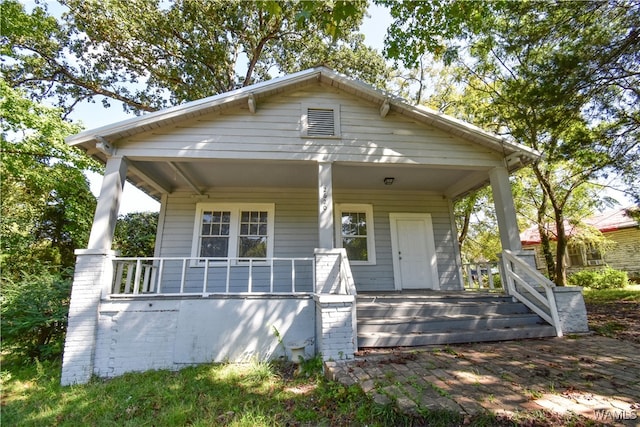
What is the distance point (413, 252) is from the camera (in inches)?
295

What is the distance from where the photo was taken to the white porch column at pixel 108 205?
15.1ft

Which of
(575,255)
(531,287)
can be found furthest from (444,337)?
(575,255)

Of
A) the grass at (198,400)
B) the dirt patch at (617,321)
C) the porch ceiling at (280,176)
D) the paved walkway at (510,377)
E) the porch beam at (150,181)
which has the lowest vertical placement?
the grass at (198,400)

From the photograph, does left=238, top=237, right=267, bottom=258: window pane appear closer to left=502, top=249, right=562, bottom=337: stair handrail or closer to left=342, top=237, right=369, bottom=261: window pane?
left=342, top=237, right=369, bottom=261: window pane

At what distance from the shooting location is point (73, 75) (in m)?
11.1

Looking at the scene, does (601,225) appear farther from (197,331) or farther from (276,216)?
(197,331)

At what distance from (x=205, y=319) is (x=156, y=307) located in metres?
→ 0.78

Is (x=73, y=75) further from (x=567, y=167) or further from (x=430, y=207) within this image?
(x=567, y=167)

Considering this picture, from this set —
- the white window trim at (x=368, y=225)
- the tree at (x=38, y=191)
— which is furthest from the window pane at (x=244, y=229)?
the tree at (x=38, y=191)

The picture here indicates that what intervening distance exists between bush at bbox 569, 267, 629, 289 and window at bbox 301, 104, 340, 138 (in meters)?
14.4

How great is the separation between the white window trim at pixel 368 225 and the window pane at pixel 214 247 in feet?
8.89

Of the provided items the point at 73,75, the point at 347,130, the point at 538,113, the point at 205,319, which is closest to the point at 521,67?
the point at 538,113

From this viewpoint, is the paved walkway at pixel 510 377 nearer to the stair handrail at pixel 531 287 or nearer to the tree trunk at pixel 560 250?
the stair handrail at pixel 531 287

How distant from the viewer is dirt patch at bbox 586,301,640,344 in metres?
4.56
